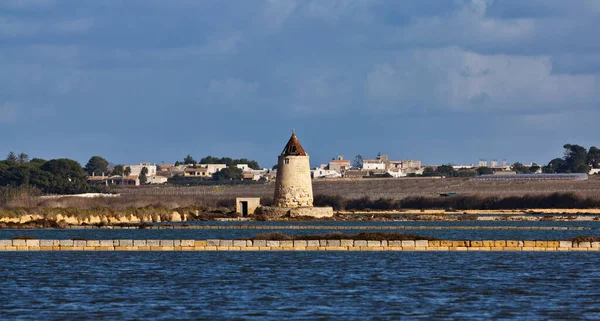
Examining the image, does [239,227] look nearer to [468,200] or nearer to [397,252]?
[397,252]

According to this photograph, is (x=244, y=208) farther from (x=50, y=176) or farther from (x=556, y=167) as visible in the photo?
(x=556, y=167)

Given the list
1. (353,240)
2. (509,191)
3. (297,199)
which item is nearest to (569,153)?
(509,191)

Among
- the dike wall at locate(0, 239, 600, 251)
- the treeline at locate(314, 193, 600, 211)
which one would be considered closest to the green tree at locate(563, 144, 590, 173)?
the treeline at locate(314, 193, 600, 211)

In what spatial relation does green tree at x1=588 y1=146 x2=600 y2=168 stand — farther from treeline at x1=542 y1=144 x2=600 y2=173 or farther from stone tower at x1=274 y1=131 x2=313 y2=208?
stone tower at x1=274 y1=131 x2=313 y2=208

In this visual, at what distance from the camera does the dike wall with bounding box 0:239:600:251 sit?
137 ft

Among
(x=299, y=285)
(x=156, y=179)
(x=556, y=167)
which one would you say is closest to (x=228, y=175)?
(x=156, y=179)

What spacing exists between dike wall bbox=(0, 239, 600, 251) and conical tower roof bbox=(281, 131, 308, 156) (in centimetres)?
3195

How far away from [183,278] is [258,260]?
6695mm

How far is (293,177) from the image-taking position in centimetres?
7450

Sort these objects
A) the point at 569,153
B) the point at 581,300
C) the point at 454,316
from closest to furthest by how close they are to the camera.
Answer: the point at 454,316, the point at 581,300, the point at 569,153

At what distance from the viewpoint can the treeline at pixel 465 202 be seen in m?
105

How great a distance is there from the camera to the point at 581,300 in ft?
88.6

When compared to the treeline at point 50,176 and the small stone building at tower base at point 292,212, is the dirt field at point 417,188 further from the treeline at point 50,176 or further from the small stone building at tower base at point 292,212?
the small stone building at tower base at point 292,212

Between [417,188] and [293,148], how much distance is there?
5416 centimetres
